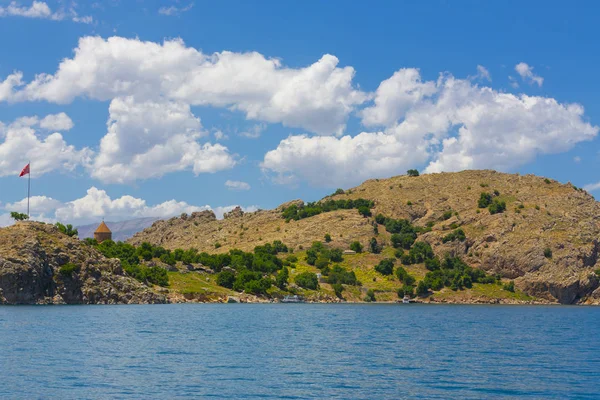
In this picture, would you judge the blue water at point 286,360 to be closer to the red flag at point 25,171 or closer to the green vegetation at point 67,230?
the red flag at point 25,171

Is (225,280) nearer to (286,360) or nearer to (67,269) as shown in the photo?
(67,269)

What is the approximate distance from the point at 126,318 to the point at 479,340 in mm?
59714

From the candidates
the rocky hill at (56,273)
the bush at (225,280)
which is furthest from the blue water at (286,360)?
the bush at (225,280)

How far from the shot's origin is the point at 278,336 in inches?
3433

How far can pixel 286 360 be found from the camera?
6419cm

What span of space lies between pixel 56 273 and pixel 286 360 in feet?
358

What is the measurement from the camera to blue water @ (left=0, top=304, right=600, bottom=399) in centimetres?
4912

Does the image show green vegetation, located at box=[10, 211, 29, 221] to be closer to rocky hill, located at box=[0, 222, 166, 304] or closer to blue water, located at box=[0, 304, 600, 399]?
rocky hill, located at box=[0, 222, 166, 304]

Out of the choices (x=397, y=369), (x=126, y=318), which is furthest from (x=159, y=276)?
(x=397, y=369)

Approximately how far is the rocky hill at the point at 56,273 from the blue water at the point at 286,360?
4523 centimetres

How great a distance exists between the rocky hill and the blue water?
4523 cm

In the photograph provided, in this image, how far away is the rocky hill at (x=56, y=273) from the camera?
148 metres

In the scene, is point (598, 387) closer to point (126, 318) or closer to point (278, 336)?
point (278, 336)

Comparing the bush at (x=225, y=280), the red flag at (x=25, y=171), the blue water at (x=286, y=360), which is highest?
the red flag at (x=25, y=171)
